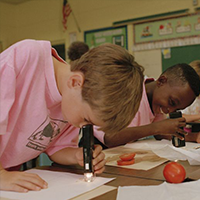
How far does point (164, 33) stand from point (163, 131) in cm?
281

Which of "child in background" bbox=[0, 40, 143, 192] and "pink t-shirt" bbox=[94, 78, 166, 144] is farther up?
"child in background" bbox=[0, 40, 143, 192]

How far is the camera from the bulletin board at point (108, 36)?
4.30m

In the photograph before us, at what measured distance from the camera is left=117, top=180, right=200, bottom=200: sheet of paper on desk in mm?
755

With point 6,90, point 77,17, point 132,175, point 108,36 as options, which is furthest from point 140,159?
point 77,17

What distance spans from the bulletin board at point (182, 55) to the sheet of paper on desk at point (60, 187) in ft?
10.2

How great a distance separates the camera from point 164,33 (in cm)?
396

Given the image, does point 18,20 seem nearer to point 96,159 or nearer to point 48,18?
point 48,18

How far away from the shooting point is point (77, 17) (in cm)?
473

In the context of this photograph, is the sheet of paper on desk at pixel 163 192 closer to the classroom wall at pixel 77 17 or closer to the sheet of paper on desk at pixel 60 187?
the sheet of paper on desk at pixel 60 187

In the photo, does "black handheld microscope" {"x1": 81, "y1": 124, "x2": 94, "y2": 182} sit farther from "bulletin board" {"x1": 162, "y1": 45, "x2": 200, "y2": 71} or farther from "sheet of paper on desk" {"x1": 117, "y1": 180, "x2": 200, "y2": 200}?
"bulletin board" {"x1": 162, "y1": 45, "x2": 200, "y2": 71}

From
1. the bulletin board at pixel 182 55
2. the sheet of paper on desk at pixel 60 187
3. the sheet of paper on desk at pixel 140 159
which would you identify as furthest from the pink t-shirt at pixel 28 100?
the bulletin board at pixel 182 55

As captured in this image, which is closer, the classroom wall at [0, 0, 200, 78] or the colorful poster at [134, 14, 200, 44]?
the colorful poster at [134, 14, 200, 44]

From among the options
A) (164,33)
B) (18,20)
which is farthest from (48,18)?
(164,33)

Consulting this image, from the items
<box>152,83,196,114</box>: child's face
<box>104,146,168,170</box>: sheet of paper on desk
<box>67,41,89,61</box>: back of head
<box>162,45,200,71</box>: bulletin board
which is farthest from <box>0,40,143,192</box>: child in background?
<box>162,45,200,71</box>: bulletin board
